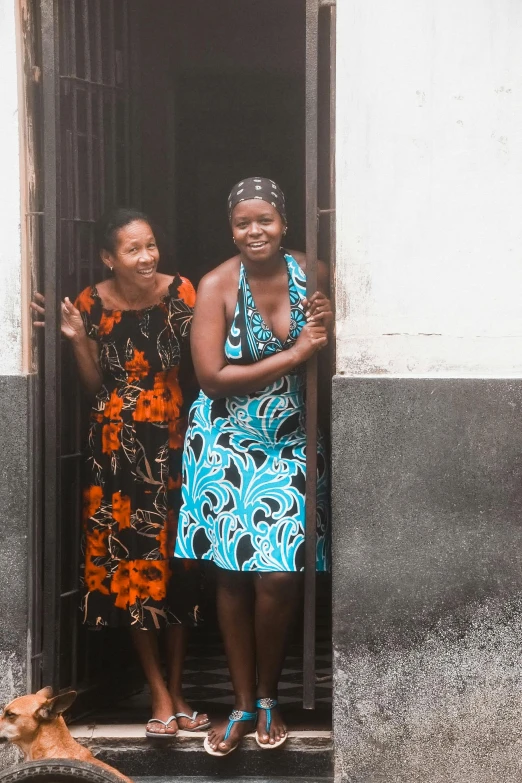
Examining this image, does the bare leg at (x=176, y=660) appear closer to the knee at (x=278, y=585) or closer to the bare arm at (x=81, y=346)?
the knee at (x=278, y=585)

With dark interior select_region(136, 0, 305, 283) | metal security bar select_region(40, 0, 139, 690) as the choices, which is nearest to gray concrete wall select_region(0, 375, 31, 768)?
metal security bar select_region(40, 0, 139, 690)

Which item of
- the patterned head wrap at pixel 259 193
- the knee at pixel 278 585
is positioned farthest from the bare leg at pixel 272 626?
the patterned head wrap at pixel 259 193

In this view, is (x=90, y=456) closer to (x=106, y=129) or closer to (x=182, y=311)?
(x=182, y=311)

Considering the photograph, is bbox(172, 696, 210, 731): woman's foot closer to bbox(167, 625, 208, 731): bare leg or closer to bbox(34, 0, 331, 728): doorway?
bbox(167, 625, 208, 731): bare leg

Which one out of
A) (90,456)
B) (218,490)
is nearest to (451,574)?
(218,490)

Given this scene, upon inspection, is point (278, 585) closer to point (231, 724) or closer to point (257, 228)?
point (231, 724)

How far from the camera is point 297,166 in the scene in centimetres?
781

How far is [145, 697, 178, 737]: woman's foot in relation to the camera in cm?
448

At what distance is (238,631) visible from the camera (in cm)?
444

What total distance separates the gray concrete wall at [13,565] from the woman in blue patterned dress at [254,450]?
0.68 m

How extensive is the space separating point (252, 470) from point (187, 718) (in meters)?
1.15

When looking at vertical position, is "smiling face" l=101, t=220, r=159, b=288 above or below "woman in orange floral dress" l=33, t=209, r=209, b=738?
above

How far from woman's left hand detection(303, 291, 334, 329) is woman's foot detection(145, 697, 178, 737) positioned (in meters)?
1.78

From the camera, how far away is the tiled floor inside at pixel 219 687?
482 centimetres
